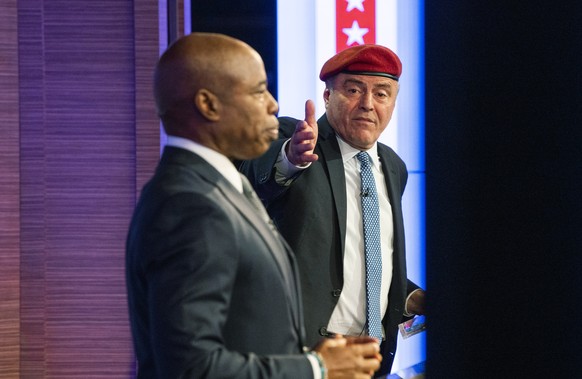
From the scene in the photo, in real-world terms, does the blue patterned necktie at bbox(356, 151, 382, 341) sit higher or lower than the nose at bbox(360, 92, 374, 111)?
lower

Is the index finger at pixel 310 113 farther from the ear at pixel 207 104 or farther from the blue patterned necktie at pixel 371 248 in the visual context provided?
the ear at pixel 207 104

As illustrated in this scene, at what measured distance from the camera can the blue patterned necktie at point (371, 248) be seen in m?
2.20

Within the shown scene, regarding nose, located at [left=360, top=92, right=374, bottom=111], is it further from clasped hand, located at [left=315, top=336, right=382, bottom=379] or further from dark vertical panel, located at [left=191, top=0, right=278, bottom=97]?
clasped hand, located at [left=315, top=336, right=382, bottom=379]

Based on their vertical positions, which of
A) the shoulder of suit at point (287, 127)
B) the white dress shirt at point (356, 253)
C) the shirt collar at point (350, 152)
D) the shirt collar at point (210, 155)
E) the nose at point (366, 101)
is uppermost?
the nose at point (366, 101)

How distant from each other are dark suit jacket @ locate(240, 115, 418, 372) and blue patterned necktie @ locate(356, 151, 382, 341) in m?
0.06

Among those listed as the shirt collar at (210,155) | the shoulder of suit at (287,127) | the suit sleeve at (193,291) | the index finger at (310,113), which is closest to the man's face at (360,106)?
the shoulder of suit at (287,127)

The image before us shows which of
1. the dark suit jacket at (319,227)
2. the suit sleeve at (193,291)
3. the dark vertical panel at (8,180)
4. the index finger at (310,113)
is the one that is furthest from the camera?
the dark vertical panel at (8,180)

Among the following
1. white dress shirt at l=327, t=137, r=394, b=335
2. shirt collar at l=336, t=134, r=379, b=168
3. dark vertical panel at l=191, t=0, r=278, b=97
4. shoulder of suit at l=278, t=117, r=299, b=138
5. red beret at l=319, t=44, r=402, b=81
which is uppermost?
dark vertical panel at l=191, t=0, r=278, b=97

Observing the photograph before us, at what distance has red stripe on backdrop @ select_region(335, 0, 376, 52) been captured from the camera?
110 inches

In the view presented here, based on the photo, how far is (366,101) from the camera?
2.34 metres
